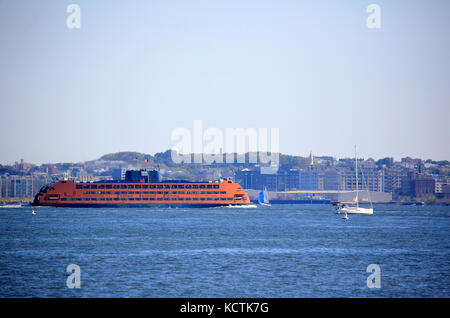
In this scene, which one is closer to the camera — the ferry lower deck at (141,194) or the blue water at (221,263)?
the blue water at (221,263)

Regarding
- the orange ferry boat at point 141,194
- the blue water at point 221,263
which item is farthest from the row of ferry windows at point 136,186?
the blue water at point 221,263

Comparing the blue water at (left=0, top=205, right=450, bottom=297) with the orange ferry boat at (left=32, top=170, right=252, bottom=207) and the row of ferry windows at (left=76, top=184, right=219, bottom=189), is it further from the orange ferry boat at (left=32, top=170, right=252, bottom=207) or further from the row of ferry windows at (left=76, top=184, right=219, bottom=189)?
the row of ferry windows at (left=76, top=184, right=219, bottom=189)

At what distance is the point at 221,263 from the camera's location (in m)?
38.4

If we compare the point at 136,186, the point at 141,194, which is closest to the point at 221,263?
the point at 141,194

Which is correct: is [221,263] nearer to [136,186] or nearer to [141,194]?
[141,194]

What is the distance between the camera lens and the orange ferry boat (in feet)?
427

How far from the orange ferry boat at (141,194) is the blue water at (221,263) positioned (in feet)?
222

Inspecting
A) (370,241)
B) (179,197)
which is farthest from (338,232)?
(179,197)

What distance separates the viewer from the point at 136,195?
134 m

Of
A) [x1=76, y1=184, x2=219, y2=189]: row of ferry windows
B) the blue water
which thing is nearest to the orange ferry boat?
[x1=76, y1=184, x2=219, y2=189]: row of ferry windows

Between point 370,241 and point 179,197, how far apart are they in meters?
81.9

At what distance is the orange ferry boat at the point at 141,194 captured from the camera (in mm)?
130125

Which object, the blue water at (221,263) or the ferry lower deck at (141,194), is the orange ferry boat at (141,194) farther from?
the blue water at (221,263)
